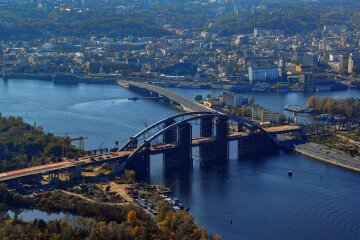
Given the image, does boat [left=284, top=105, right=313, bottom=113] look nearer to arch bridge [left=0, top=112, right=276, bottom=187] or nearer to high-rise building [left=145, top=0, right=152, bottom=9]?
arch bridge [left=0, top=112, right=276, bottom=187]

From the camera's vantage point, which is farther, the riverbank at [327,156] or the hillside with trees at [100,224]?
the riverbank at [327,156]

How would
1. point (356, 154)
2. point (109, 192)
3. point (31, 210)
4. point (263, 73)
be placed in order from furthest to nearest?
1. point (263, 73)
2. point (356, 154)
3. point (109, 192)
4. point (31, 210)

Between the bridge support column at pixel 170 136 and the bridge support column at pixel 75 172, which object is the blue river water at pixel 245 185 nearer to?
the bridge support column at pixel 170 136

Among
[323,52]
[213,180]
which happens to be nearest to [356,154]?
[213,180]

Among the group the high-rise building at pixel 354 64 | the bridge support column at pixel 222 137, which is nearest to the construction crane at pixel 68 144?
the bridge support column at pixel 222 137

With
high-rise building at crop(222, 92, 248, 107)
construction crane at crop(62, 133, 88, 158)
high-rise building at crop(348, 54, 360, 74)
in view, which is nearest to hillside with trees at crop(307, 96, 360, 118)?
high-rise building at crop(222, 92, 248, 107)

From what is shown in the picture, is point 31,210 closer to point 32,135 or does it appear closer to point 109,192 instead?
point 109,192
